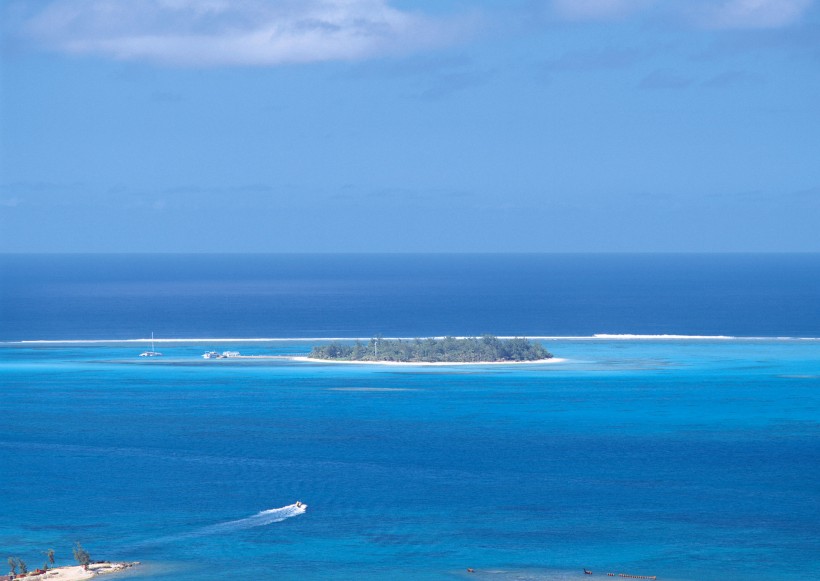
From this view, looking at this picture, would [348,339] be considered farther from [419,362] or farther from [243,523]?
[243,523]

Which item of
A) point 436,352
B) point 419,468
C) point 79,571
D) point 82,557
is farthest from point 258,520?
point 436,352

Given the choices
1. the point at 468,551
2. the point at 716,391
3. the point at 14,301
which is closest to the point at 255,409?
the point at 716,391

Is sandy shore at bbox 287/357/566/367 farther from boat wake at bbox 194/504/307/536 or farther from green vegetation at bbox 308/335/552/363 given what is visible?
boat wake at bbox 194/504/307/536

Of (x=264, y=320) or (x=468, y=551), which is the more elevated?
(x=264, y=320)

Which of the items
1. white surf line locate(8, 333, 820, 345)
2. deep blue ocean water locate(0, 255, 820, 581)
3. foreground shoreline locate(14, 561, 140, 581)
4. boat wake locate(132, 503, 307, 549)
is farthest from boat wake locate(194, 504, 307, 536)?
white surf line locate(8, 333, 820, 345)

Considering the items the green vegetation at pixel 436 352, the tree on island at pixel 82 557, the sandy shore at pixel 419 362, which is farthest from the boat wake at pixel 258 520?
the green vegetation at pixel 436 352

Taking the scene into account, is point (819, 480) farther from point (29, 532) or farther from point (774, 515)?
point (29, 532)
